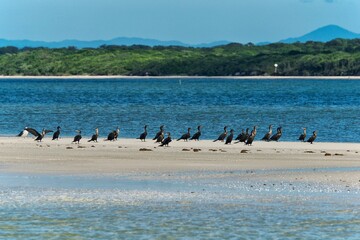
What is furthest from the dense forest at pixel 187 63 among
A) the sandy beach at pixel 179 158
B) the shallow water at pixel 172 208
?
the shallow water at pixel 172 208

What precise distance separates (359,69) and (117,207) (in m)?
152

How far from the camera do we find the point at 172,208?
54.9ft

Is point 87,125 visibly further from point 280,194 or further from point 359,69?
point 359,69

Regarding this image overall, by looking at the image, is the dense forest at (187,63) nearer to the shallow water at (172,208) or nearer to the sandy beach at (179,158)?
the sandy beach at (179,158)

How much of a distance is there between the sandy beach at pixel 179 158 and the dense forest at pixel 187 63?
137 metres

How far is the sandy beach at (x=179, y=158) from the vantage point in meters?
22.4

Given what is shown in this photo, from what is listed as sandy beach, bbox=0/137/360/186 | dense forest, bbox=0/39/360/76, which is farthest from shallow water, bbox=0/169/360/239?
dense forest, bbox=0/39/360/76

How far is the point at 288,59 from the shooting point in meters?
176

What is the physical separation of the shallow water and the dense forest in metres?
147

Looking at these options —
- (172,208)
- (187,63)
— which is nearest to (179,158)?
(172,208)

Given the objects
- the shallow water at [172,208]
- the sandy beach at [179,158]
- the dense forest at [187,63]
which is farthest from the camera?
the dense forest at [187,63]

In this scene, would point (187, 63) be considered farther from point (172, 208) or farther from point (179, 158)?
point (172, 208)

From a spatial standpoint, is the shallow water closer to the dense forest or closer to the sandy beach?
the sandy beach

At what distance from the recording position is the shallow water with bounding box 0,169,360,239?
14.6 m
